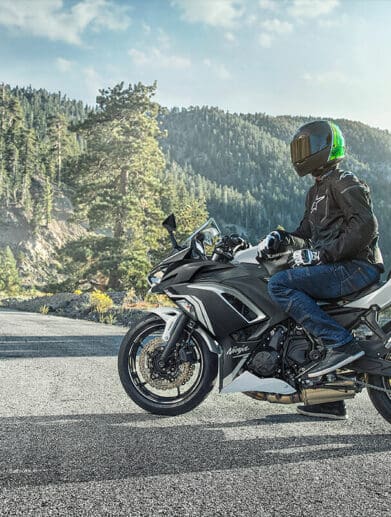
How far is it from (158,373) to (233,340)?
0.69 m

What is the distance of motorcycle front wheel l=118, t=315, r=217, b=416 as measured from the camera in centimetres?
436

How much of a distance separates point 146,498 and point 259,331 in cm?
193

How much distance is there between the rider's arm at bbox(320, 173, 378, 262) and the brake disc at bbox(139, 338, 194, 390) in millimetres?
1456

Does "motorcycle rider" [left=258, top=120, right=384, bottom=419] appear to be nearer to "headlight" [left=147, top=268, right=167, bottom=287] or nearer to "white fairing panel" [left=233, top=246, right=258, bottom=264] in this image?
"white fairing panel" [left=233, top=246, right=258, bottom=264]

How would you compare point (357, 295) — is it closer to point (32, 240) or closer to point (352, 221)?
point (352, 221)

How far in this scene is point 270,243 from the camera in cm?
413

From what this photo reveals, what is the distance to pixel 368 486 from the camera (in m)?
2.79

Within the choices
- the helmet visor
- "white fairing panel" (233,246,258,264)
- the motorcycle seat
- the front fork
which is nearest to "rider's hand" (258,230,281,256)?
"white fairing panel" (233,246,258,264)

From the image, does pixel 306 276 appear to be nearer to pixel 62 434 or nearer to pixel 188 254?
pixel 188 254

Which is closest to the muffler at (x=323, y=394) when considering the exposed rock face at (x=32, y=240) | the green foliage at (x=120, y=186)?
the green foliage at (x=120, y=186)

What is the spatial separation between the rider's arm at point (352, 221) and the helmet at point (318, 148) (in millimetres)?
288

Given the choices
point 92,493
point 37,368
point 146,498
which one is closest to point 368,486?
point 146,498

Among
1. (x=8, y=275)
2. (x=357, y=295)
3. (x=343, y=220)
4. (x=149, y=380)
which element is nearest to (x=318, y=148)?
(x=343, y=220)

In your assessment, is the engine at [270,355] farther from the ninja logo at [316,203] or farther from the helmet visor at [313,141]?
the helmet visor at [313,141]
